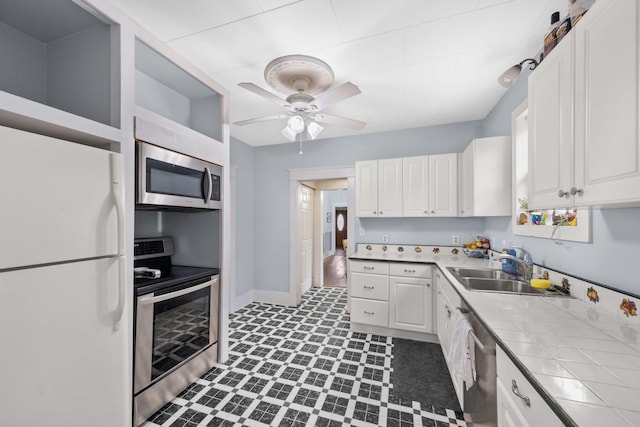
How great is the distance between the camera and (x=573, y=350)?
922 millimetres

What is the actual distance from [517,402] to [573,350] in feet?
0.92

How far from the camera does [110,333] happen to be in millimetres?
1307

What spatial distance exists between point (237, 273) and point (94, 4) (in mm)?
3199

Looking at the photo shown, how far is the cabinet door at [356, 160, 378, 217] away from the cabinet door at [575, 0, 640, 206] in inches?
94.2

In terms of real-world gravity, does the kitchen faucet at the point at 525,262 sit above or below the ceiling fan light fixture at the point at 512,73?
below

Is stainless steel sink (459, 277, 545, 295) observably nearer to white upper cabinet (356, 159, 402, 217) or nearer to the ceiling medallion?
white upper cabinet (356, 159, 402, 217)

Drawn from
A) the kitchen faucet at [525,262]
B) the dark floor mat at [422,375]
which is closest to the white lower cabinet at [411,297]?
the dark floor mat at [422,375]

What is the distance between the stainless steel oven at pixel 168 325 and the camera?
64.1 inches

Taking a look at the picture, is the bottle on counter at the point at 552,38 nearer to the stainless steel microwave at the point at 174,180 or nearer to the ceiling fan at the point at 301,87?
the ceiling fan at the point at 301,87

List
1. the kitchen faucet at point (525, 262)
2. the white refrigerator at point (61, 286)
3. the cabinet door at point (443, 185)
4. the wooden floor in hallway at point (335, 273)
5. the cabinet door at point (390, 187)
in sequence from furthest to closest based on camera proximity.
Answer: the wooden floor in hallway at point (335, 273)
the cabinet door at point (390, 187)
the cabinet door at point (443, 185)
the kitchen faucet at point (525, 262)
the white refrigerator at point (61, 286)

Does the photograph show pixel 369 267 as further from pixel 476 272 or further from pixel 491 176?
pixel 491 176

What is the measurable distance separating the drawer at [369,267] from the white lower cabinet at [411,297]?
8 centimetres

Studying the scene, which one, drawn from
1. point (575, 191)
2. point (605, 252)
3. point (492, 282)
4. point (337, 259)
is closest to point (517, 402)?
point (575, 191)

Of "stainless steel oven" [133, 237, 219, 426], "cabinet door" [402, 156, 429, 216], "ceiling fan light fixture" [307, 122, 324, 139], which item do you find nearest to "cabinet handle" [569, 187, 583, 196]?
"ceiling fan light fixture" [307, 122, 324, 139]
